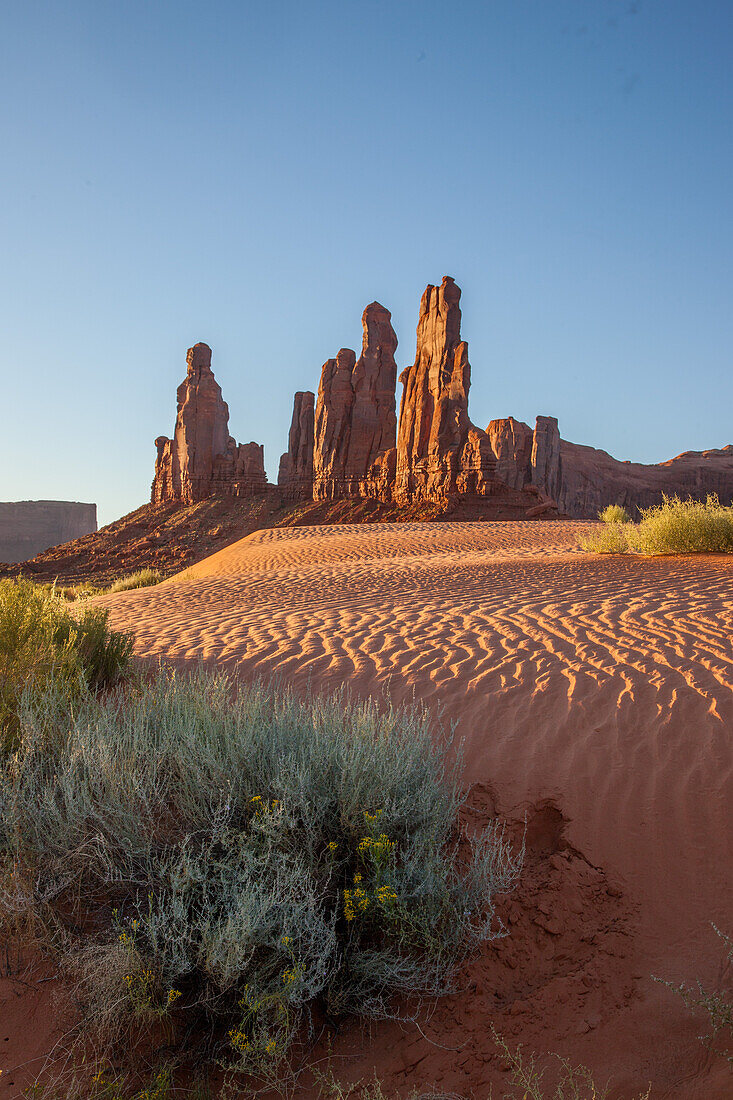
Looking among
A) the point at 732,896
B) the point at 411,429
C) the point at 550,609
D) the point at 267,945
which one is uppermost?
the point at 411,429

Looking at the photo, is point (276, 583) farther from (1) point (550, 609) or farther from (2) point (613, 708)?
(2) point (613, 708)

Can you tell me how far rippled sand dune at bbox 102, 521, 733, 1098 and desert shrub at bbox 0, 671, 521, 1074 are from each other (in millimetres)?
391

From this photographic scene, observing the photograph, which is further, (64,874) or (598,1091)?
(64,874)

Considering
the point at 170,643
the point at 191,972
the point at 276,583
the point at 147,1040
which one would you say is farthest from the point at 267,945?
the point at 276,583

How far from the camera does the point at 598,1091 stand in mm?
2250

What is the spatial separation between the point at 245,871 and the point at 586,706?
10.2 feet

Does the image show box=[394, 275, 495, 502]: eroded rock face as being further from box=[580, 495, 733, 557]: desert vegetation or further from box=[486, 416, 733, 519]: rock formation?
box=[580, 495, 733, 557]: desert vegetation

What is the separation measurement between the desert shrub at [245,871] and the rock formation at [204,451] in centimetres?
5476

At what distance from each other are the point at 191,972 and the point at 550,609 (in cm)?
639

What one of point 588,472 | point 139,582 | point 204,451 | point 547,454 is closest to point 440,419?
point 547,454

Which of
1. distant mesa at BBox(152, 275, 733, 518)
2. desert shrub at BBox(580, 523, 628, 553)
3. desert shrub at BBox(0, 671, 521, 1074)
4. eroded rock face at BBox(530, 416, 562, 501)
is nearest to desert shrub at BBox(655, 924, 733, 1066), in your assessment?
desert shrub at BBox(0, 671, 521, 1074)

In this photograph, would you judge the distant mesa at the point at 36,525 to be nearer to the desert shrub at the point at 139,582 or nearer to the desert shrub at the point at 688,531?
the desert shrub at the point at 139,582

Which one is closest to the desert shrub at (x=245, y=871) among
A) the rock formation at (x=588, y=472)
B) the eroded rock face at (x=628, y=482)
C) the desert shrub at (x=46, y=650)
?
the desert shrub at (x=46, y=650)

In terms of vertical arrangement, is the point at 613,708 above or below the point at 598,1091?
above
